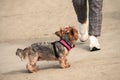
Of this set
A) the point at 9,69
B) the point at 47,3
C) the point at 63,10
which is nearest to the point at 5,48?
the point at 9,69

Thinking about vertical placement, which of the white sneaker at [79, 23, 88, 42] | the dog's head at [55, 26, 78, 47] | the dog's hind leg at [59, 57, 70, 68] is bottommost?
the dog's hind leg at [59, 57, 70, 68]

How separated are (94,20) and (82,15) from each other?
478 mm

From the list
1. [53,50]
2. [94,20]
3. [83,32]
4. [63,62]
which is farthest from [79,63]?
[83,32]

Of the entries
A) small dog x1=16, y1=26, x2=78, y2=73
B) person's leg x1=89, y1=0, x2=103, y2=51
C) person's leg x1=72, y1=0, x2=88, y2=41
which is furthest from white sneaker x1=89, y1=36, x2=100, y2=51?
small dog x1=16, y1=26, x2=78, y2=73

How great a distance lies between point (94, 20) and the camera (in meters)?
6.72

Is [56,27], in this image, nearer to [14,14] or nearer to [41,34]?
[41,34]

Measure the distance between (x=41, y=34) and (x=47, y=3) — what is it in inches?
107

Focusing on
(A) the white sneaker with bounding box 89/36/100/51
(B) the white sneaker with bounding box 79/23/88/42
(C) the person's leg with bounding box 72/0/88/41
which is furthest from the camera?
(B) the white sneaker with bounding box 79/23/88/42

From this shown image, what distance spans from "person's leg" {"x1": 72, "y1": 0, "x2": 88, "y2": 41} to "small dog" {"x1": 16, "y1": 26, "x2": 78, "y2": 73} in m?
1.08

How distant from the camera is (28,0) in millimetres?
11859

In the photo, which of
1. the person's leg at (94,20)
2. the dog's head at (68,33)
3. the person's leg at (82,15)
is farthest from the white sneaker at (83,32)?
the dog's head at (68,33)

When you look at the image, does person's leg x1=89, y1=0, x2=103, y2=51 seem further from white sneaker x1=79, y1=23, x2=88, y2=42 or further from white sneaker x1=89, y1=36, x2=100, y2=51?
white sneaker x1=79, y1=23, x2=88, y2=42

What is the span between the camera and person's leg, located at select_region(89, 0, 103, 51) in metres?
6.64

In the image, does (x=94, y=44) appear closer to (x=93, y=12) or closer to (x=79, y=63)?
(x=93, y=12)
